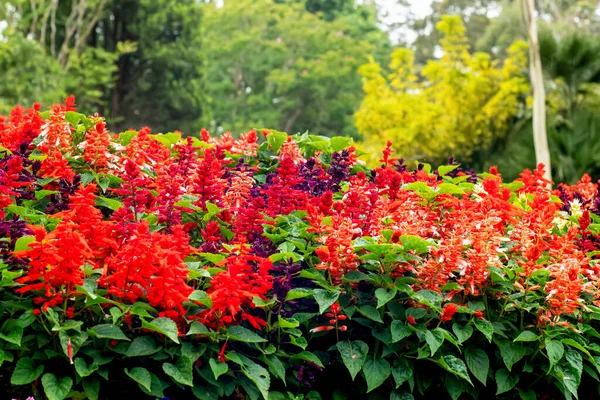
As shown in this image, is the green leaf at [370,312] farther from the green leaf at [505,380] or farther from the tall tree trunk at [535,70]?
the tall tree trunk at [535,70]

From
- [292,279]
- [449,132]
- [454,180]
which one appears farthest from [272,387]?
[449,132]

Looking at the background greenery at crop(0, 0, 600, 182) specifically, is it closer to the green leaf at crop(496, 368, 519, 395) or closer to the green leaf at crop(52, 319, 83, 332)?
the green leaf at crop(496, 368, 519, 395)

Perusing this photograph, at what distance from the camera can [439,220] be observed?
12.0 feet

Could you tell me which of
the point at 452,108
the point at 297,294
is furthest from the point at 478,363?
the point at 452,108

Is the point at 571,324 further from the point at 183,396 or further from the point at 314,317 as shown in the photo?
the point at 183,396

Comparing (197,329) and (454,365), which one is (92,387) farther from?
(454,365)

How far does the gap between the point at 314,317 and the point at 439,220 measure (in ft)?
2.94

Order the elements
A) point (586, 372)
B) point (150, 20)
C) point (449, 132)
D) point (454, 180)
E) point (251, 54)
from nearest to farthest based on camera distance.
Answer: point (586, 372) → point (454, 180) → point (449, 132) → point (150, 20) → point (251, 54)

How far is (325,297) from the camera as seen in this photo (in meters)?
2.90

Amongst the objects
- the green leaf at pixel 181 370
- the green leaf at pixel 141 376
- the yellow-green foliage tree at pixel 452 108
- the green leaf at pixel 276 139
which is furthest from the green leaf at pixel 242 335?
the yellow-green foliage tree at pixel 452 108

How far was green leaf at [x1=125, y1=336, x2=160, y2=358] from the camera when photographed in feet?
8.38

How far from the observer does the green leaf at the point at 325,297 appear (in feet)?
9.33

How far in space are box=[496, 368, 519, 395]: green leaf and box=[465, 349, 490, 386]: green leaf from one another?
0.07 metres

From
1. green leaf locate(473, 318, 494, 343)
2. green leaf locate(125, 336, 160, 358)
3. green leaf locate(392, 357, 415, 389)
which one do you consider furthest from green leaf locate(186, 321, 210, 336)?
green leaf locate(473, 318, 494, 343)
